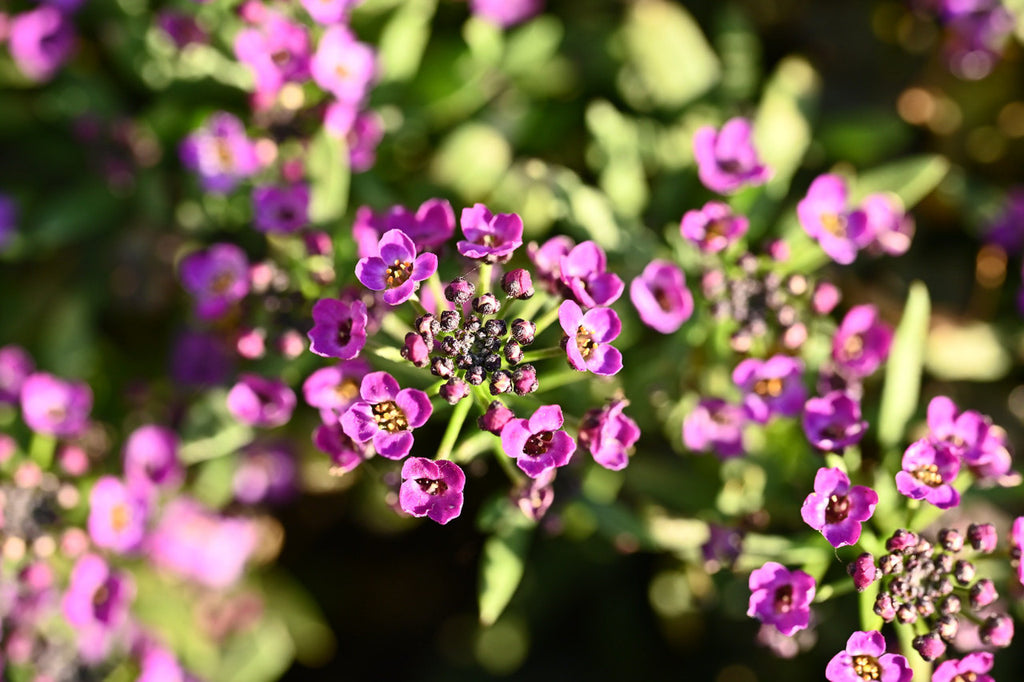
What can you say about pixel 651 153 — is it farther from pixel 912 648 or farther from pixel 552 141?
pixel 912 648

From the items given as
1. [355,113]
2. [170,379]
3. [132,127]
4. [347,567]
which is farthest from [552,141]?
[347,567]

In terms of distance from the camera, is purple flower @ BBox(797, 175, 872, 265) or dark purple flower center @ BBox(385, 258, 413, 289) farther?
purple flower @ BBox(797, 175, 872, 265)

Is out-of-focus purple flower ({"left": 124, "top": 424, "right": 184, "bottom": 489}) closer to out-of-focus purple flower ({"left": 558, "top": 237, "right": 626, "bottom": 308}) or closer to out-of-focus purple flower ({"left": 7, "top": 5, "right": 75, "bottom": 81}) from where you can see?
out-of-focus purple flower ({"left": 7, "top": 5, "right": 75, "bottom": 81})

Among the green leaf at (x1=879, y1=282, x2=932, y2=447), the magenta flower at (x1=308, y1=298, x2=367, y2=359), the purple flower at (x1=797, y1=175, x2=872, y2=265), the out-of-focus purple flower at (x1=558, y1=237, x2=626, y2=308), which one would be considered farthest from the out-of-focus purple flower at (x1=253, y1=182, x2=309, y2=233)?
the green leaf at (x1=879, y1=282, x2=932, y2=447)

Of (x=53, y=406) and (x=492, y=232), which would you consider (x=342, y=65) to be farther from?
(x=53, y=406)

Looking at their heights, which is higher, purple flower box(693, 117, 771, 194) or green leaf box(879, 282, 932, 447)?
purple flower box(693, 117, 771, 194)

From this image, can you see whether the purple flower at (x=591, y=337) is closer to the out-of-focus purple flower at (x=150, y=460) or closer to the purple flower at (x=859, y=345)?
the purple flower at (x=859, y=345)

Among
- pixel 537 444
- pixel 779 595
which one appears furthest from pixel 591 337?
pixel 779 595
